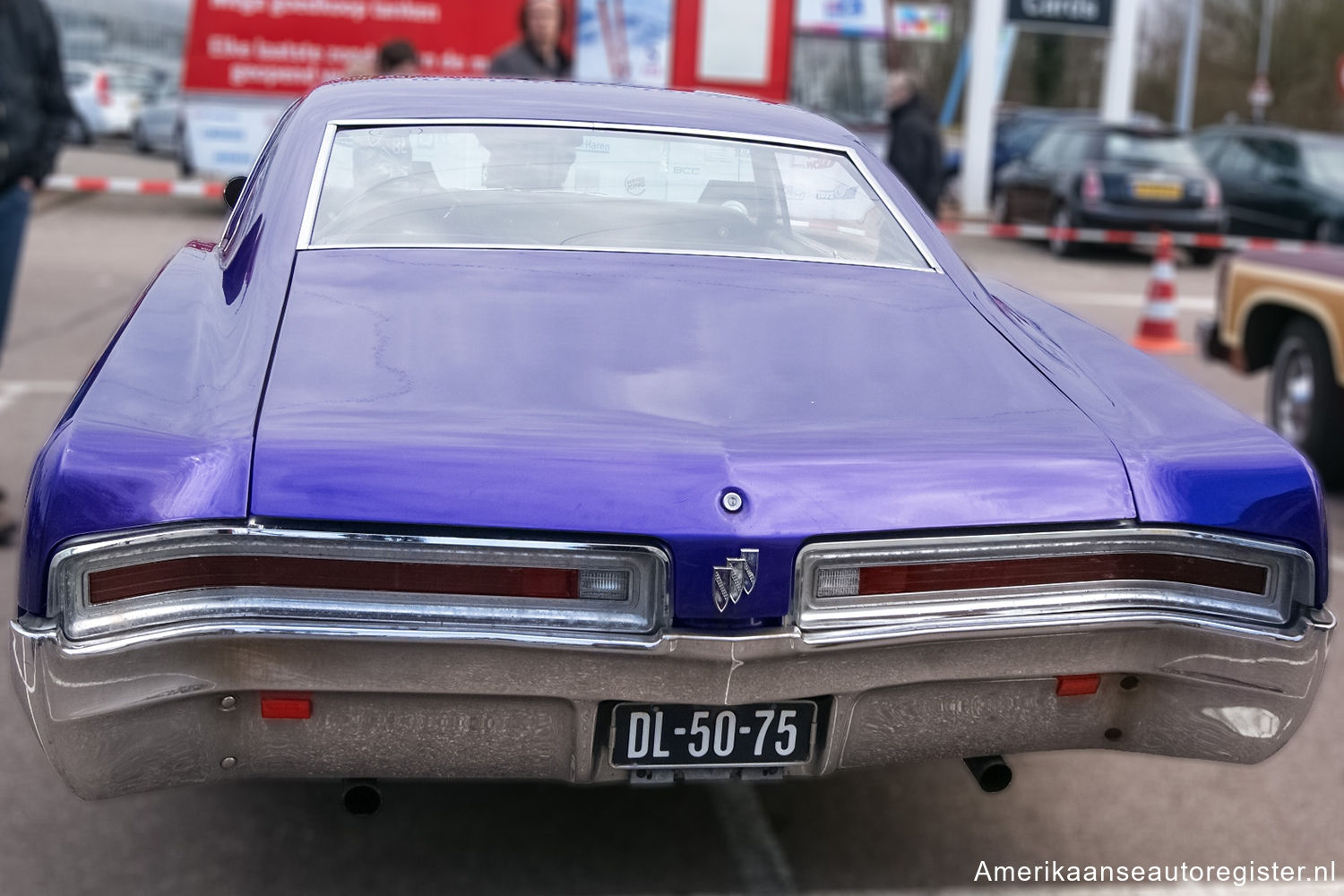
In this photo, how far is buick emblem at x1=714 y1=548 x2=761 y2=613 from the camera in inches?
87.0

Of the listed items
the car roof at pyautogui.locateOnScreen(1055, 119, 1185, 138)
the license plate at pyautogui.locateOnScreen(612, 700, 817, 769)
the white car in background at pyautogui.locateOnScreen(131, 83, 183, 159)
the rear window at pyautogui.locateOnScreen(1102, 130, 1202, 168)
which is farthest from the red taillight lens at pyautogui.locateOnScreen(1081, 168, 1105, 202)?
the license plate at pyautogui.locateOnScreen(612, 700, 817, 769)

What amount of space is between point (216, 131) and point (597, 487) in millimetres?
14262

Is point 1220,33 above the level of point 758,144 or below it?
above

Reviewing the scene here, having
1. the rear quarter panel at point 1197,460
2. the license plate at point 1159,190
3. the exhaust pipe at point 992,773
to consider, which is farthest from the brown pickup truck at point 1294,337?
the license plate at point 1159,190

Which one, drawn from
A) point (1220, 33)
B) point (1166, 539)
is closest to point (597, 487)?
point (1166, 539)

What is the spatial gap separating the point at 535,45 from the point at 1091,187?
32.5ft

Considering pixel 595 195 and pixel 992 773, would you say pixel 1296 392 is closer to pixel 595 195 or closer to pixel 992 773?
pixel 595 195

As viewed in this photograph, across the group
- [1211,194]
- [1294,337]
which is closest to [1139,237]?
[1211,194]

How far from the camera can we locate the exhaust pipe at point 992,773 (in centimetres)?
260

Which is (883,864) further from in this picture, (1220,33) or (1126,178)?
(1220,33)

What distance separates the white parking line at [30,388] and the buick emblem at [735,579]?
19.0 ft

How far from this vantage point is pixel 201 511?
2.16 m

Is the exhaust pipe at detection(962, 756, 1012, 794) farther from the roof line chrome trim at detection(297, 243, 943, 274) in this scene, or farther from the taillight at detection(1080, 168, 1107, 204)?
the taillight at detection(1080, 168, 1107, 204)

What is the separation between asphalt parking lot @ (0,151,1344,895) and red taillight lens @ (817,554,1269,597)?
85 centimetres
